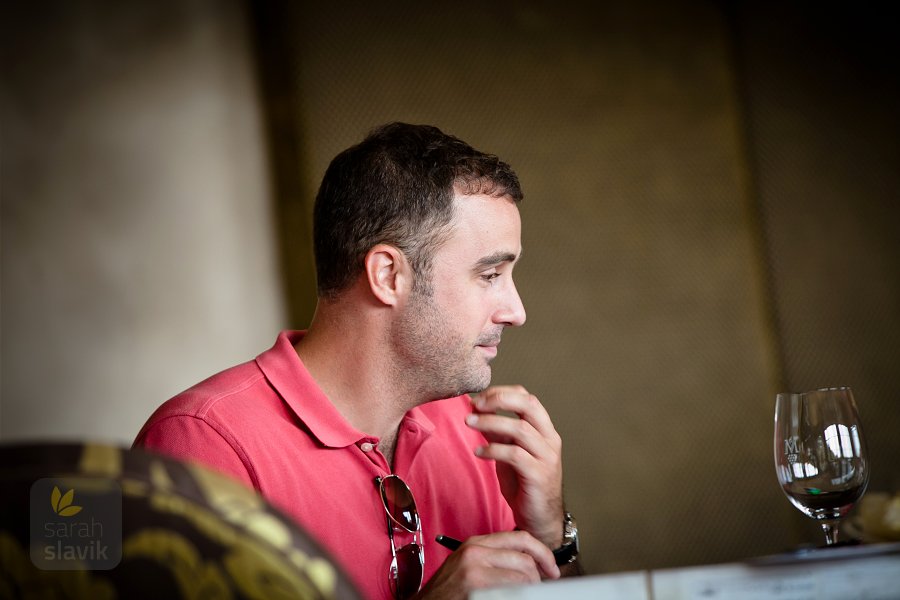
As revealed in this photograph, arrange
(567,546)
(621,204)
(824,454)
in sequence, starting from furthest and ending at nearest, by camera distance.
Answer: (621,204) < (567,546) < (824,454)

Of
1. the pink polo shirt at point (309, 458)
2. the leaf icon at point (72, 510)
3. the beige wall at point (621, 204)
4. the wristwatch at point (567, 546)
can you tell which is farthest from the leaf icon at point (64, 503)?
the beige wall at point (621, 204)

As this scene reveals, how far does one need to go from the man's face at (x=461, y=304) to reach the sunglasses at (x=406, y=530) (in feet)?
0.71

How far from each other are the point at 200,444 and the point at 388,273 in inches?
16.7

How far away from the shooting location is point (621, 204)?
314 centimetres

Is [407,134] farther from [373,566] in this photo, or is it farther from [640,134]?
[640,134]


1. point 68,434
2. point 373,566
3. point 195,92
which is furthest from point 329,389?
point 195,92

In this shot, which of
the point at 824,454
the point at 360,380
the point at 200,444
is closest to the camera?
the point at 824,454

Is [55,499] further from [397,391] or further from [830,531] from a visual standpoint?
[397,391]

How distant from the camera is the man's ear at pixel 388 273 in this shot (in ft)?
4.55

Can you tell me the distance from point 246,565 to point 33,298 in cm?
202

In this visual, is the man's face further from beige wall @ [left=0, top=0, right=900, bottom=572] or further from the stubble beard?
beige wall @ [left=0, top=0, right=900, bottom=572]

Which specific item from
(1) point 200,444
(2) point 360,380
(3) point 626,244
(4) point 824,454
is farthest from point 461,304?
(3) point 626,244

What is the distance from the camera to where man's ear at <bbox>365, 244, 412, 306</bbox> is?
1386 mm

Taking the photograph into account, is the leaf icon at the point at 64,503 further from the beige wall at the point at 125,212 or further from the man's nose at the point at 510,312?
the beige wall at the point at 125,212
